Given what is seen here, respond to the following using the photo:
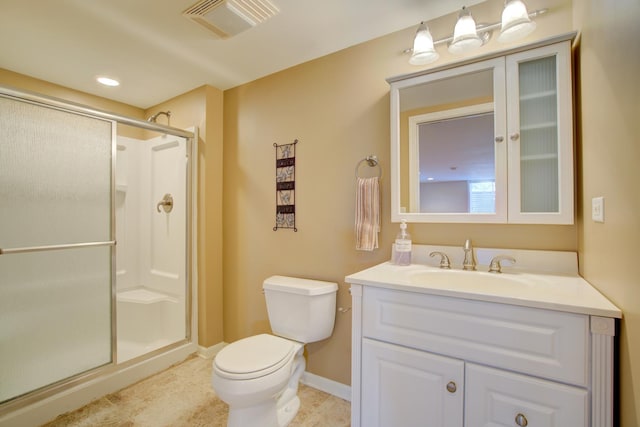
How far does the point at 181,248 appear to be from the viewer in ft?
8.13

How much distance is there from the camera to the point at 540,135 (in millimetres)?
1293

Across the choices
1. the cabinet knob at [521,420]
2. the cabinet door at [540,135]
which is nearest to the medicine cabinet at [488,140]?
the cabinet door at [540,135]

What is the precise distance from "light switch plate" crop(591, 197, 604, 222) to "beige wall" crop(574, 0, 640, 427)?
0.02 m

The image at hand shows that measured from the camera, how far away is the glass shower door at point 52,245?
63.3 inches

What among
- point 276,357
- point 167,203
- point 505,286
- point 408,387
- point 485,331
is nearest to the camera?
point 485,331

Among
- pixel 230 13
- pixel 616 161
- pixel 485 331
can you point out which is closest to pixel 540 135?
pixel 616 161

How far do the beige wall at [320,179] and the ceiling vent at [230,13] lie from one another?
549 mm

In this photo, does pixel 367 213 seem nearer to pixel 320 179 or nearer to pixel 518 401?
pixel 320 179

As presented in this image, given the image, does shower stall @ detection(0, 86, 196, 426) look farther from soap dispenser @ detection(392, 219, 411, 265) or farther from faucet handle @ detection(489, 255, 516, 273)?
faucet handle @ detection(489, 255, 516, 273)

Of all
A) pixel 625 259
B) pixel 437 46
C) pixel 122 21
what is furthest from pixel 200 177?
pixel 625 259

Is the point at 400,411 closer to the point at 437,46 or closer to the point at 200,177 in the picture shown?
the point at 437,46

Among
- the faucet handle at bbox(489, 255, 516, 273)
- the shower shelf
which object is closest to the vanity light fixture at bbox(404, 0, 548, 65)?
the faucet handle at bbox(489, 255, 516, 273)

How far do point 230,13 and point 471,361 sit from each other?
1.90 m

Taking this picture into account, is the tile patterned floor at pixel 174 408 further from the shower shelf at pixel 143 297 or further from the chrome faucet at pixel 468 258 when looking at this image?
the chrome faucet at pixel 468 258
